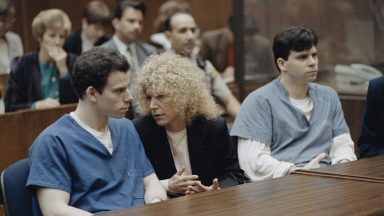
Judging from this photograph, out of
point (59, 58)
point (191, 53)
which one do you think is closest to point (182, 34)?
point (191, 53)

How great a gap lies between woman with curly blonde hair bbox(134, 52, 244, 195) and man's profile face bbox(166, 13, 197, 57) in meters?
1.92

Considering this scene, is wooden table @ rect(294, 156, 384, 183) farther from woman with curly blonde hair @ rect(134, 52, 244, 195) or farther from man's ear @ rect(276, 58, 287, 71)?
man's ear @ rect(276, 58, 287, 71)

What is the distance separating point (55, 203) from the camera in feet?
9.62

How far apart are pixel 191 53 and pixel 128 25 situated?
2.04ft

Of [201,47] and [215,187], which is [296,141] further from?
[201,47]

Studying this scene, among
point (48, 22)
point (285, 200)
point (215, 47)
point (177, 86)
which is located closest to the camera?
point (285, 200)

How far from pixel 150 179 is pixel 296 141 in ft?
2.92

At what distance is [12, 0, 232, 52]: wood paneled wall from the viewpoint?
335 inches

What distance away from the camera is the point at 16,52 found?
6.38m

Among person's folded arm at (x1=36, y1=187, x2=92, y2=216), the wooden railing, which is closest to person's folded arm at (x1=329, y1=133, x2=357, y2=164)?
person's folded arm at (x1=36, y1=187, x2=92, y2=216)

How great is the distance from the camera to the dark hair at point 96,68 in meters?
3.17

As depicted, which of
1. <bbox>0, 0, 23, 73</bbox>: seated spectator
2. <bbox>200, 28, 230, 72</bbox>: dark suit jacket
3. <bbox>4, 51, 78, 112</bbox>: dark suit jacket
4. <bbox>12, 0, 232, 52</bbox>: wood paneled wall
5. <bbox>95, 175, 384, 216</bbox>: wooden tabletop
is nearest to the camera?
<bbox>95, 175, 384, 216</bbox>: wooden tabletop

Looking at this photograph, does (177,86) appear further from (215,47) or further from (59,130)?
(215,47)

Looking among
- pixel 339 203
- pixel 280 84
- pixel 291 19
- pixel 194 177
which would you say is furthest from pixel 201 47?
pixel 339 203
